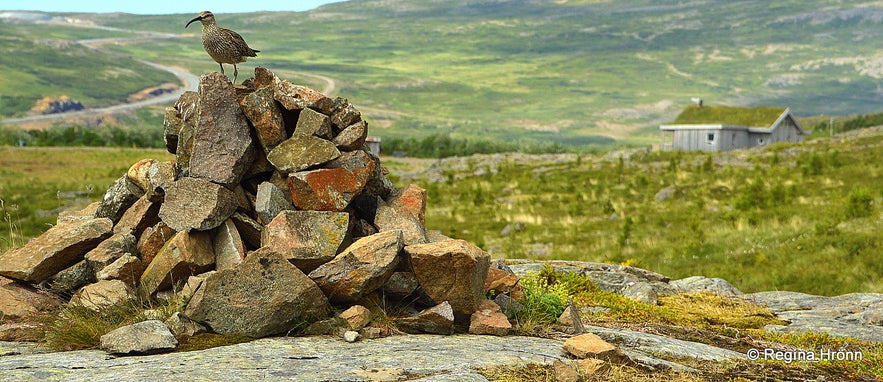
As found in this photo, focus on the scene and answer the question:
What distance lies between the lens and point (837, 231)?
26703 millimetres

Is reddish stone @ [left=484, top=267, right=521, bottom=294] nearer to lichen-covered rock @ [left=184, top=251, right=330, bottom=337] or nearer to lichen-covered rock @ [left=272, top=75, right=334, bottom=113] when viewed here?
lichen-covered rock @ [left=184, top=251, right=330, bottom=337]

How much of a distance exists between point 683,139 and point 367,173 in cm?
9514

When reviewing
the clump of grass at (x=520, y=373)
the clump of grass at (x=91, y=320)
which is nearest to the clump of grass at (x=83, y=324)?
the clump of grass at (x=91, y=320)

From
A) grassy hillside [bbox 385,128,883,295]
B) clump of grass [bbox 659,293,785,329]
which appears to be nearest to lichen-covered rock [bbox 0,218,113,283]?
clump of grass [bbox 659,293,785,329]

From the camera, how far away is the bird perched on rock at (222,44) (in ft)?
38.7

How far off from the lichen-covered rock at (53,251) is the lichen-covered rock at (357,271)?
370 cm

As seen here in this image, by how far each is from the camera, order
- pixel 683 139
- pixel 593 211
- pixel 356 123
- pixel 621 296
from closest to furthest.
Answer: pixel 356 123 → pixel 621 296 → pixel 593 211 → pixel 683 139

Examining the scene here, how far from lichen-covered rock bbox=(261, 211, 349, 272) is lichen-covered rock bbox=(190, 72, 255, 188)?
1.19m

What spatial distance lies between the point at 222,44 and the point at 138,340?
484 cm

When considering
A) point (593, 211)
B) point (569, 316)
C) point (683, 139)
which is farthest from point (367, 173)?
point (683, 139)

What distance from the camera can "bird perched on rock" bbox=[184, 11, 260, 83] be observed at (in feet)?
38.7

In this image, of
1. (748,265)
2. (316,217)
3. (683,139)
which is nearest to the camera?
(316,217)

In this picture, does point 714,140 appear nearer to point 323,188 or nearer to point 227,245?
point 323,188

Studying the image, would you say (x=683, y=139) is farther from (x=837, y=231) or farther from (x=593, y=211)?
(x=837, y=231)
